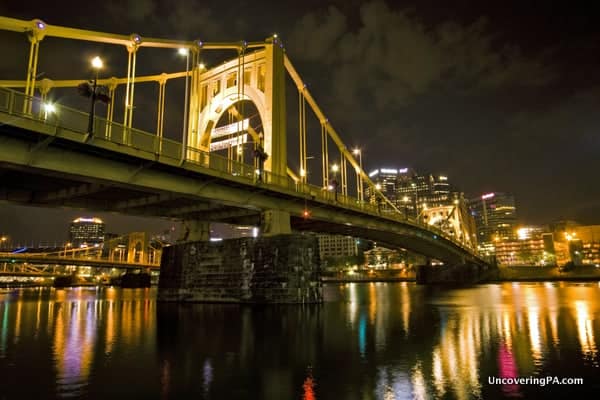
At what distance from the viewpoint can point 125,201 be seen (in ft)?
95.2

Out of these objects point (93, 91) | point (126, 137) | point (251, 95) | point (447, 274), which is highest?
point (251, 95)

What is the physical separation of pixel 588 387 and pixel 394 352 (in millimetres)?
5138

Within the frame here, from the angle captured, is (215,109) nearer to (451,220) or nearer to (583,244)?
(451,220)

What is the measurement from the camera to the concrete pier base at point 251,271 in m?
30.3

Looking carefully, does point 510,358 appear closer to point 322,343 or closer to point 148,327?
point 322,343

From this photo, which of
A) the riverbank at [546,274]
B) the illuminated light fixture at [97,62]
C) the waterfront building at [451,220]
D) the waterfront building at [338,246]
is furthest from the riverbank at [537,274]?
the illuminated light fixture at [97,62]

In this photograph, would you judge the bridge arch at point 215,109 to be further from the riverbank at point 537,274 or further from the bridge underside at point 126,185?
the riverbank at point 537,274

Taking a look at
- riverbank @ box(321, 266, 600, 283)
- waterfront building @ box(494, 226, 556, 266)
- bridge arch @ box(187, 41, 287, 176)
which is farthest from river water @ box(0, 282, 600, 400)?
waterfront building @ box(494, 226, 556, 266)

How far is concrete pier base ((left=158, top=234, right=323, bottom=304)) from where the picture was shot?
99.6ft

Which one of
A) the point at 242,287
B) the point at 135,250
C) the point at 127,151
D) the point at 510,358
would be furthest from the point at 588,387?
the point at 135,250

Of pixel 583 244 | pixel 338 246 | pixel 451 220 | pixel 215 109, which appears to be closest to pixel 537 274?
pixel 451 220

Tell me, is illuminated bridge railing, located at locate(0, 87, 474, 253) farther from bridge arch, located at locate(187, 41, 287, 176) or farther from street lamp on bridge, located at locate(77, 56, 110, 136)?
bridge arch, located at locate(187, 41, 287, 176)

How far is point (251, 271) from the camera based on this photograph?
3155 centimetres

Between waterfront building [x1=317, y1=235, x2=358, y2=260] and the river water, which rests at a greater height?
waterfront building [x1=317, y1=235, x2=358, y2=260]
